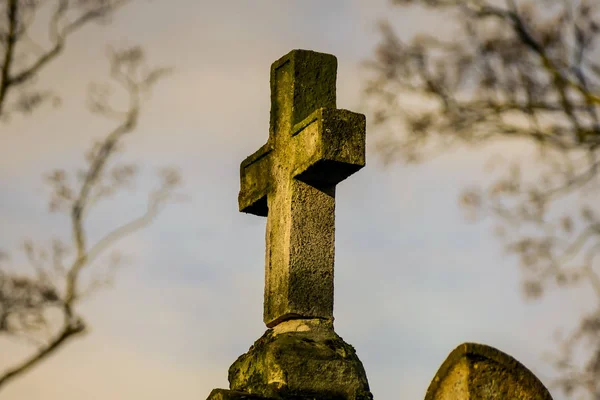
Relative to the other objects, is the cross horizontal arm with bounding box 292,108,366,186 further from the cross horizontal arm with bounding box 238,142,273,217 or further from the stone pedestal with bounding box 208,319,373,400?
the stone pedestal with bounding box 208,319,373,400

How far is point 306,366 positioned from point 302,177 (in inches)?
44.7

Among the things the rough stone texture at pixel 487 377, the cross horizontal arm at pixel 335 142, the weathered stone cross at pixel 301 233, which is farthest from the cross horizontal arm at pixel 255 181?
the rough stone texture at pixel 487 377

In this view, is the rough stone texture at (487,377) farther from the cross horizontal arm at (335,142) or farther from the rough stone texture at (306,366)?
the cross horizontal arm at (335,142)

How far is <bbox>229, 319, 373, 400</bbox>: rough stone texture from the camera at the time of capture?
270 inches

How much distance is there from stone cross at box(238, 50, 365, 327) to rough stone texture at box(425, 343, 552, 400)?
2.31 meters

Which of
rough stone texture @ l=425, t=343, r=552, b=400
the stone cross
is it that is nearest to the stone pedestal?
the stone cross

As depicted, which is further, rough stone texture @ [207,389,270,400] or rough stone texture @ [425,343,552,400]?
rough stone texture @ [207,389,270,400]

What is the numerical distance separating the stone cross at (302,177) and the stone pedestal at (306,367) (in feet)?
0.43

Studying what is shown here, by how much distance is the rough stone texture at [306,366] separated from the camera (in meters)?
6.86

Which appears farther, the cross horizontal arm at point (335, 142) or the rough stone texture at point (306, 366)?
the cross horizontal arm at point (335, 142)

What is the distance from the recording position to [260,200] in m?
7.86

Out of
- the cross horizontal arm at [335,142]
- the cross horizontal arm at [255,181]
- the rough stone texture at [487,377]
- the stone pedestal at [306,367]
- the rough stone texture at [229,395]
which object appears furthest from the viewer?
the cross horizontal arm at [255,181]

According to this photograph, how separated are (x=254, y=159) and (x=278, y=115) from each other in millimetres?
355

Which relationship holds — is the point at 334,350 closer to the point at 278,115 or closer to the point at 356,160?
the point at 356,160
